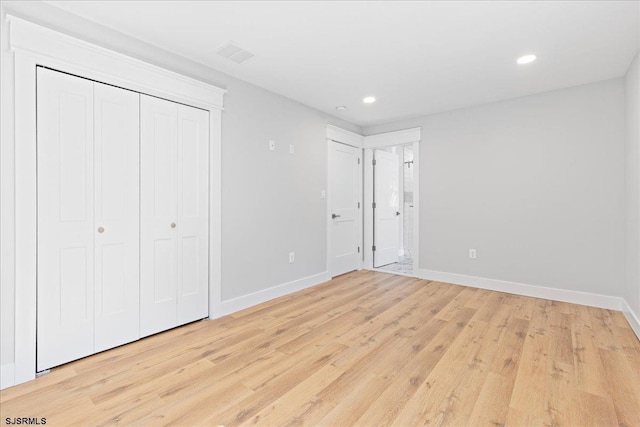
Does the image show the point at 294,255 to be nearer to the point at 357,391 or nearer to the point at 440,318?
the point at 440,318

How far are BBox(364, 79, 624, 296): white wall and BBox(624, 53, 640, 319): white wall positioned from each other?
180mm

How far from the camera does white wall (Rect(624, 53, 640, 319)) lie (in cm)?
256

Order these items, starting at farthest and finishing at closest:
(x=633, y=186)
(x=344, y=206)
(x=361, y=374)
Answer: (x=344, y=206)
(x=633, y=186)
(x=361, y=374)

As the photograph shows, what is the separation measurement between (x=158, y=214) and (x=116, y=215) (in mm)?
313

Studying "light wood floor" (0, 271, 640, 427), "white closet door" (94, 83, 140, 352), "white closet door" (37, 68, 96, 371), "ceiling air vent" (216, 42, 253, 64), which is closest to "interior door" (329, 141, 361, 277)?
"light wood floor" (0, 271, 640, 427)

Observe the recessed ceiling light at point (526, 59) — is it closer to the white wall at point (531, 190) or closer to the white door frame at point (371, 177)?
the white wall at point (531, 190)

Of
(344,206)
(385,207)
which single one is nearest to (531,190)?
(385,207)

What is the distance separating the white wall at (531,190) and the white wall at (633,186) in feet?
0.59

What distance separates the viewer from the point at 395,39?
239 centimetres

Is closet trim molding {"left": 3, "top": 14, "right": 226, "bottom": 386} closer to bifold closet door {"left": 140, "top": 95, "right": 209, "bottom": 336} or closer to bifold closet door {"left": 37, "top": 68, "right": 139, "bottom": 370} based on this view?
bifold closet door {"left": 37, "top": 68, "right": 139, "bottom": 370}

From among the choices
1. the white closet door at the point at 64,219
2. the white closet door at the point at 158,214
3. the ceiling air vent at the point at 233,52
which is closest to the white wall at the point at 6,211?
the white closet door at the point at 64,219

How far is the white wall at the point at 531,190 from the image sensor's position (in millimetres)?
3197

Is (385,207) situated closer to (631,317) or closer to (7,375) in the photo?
(631,317)

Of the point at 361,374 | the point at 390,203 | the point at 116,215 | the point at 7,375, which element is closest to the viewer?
the point at 7,375
